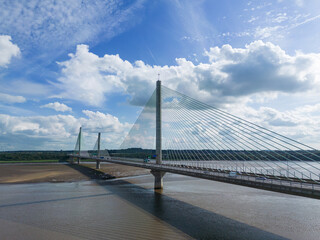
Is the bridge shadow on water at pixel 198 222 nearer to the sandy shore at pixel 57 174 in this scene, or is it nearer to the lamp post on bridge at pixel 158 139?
the lamp post on bridge at pixel 158 139

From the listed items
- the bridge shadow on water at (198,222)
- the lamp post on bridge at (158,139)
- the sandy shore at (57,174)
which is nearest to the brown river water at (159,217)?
the bridge shadow on water at (198,222)

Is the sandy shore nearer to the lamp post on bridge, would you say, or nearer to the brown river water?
the lamp post on bridge

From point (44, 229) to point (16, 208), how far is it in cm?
911

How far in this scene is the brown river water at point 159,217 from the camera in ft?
53.9

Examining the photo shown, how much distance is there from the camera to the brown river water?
16.4 metres

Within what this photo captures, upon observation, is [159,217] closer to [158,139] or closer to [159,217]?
[159,217]

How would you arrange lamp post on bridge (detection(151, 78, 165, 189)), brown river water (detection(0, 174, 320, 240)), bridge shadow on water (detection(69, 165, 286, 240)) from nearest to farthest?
bridge shadow on water (detection(69, 165, 286, 240)), brown river water (detection(0, 174, 320, 240)), lamp post on bridge (detection(151, 78, 165, 189))

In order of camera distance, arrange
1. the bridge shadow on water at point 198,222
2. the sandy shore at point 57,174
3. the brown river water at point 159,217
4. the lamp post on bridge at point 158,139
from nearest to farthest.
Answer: the bridge shadow on water at point 198,222
the brown river water at point 159,217
the lamp post on bridge at point 158,139
the sandy shore at point 57,174

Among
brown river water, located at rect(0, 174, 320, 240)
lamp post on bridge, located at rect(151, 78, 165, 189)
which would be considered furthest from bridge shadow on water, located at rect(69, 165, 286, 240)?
lamp post on bridge, located at rect(151, 78, 165, 189)

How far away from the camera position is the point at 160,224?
18.7m

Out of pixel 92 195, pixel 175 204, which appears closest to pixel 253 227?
pixel 175 204

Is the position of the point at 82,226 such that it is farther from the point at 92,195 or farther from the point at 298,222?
the point at 298,222

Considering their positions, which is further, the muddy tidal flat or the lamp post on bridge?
the lamp post on bridge

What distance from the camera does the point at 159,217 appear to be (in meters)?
20.8
